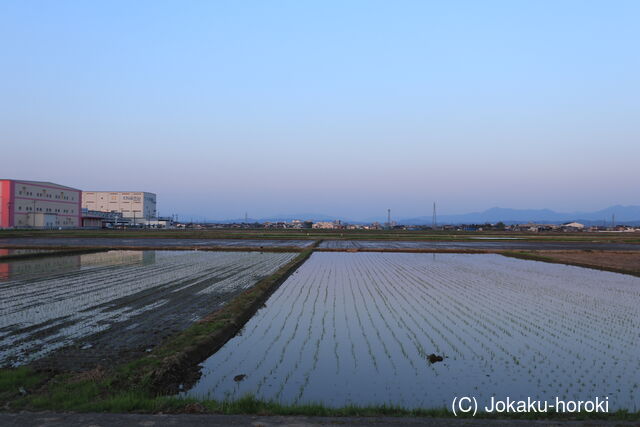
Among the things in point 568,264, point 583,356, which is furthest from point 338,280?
point 568,264

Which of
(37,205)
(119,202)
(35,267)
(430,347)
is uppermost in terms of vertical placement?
(119,202)

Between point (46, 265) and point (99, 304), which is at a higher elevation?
point (46, 265)

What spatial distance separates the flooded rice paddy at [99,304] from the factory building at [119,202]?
104578 millimetres

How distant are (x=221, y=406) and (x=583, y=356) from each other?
6855 mm

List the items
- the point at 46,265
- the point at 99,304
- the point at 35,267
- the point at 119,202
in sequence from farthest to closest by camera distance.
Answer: the point at 119,202 → the point at 46,265 → the point at 35,267 → the point at 99,304

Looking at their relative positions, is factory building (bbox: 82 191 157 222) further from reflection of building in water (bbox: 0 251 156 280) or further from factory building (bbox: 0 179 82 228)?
reflection of building in water (bbox: 0 251 156 280)

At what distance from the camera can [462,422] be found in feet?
16.8

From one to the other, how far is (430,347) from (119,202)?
126498 millimetres

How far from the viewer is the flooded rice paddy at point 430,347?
664cm

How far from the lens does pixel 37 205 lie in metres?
77.9

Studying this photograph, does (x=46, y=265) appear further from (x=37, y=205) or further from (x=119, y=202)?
(x=119, y=202)

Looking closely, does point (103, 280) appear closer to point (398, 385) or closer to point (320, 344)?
point (320, 344)

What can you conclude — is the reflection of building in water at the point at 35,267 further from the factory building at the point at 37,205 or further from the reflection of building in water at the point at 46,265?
the factory building at the point at 37,205

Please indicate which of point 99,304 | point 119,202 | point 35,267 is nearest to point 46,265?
point 35,267
